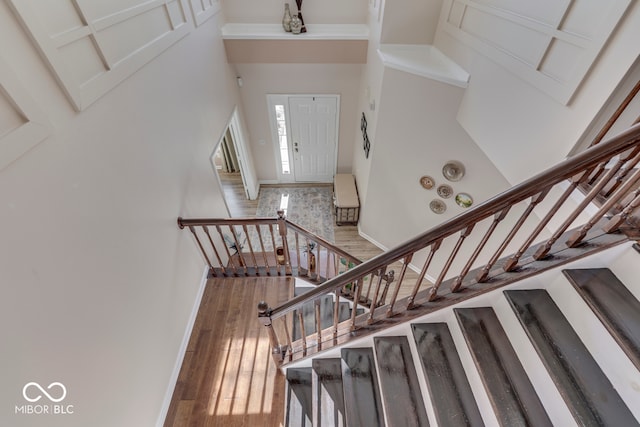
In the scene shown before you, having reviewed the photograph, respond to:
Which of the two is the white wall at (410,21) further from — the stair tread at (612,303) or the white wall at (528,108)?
the stair tread at (612,303)

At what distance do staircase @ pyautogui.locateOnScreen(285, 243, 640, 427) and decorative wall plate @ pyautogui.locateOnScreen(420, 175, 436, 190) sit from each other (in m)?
2.15

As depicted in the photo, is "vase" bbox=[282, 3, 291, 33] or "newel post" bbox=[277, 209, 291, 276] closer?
"newel post" bbox=[277, 209, 291, 276]

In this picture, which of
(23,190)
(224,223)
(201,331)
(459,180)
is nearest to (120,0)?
(23,190)

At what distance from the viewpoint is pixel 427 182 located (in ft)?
11.4

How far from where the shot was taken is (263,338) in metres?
2.38

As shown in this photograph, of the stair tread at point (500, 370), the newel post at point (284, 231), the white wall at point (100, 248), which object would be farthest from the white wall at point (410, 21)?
the stair tread at point (500, 370)

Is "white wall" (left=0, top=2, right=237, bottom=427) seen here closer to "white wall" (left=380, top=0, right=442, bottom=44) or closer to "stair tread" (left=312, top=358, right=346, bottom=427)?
"stair tread" (left=312, top=358, right=346, bottom=427)

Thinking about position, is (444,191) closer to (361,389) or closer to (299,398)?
(361,389)

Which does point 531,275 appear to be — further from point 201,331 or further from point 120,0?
point 120,0

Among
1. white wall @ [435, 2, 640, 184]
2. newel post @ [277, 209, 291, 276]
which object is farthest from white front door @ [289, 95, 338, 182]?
newel post @ [277, 209, 291, 276]

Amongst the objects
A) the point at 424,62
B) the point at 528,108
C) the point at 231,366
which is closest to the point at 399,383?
the point at 231,366

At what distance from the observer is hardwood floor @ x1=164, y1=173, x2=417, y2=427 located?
6.51 feet

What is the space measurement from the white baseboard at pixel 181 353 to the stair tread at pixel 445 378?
5.96 feet

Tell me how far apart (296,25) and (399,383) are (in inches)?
175
